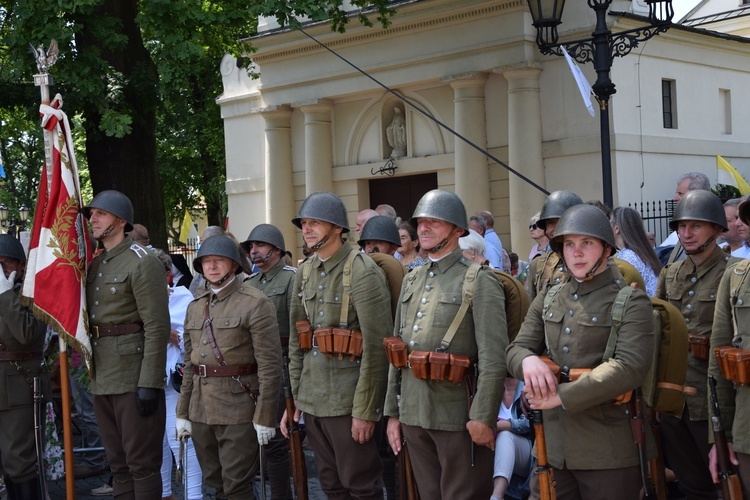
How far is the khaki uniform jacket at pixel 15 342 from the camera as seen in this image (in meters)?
7.15

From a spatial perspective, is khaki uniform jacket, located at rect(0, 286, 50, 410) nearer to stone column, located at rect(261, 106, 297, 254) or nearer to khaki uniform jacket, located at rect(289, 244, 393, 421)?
khaki uniform jacket, located at rect(289, 244, 393, 421)

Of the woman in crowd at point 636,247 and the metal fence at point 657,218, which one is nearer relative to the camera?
the woman in crowd at point 636,247

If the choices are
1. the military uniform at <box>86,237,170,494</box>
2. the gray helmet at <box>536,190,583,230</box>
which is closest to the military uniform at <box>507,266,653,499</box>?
the gray helmet at <box>536,190,583,230</box>

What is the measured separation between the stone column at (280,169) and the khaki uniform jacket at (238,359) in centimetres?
1422

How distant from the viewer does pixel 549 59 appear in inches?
655

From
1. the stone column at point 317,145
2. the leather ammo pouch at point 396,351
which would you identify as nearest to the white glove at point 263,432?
the leather ammo pouch at point 396,351

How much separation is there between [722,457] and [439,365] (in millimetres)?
1548

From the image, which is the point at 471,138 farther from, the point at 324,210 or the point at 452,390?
the point at 452,390

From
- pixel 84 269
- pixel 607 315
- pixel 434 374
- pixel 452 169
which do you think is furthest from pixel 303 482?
pixel 452 169

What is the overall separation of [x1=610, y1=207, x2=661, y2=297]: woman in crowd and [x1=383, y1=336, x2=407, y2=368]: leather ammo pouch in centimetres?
220

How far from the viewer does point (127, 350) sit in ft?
22.4

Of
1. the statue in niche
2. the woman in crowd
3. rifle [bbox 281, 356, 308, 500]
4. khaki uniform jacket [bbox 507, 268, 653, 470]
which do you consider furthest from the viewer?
the statue in niche

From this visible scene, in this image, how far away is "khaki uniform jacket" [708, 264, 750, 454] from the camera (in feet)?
15.7

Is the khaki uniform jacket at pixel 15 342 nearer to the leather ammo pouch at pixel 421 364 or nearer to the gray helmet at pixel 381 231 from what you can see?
the gray helmet at pixel 381 231
